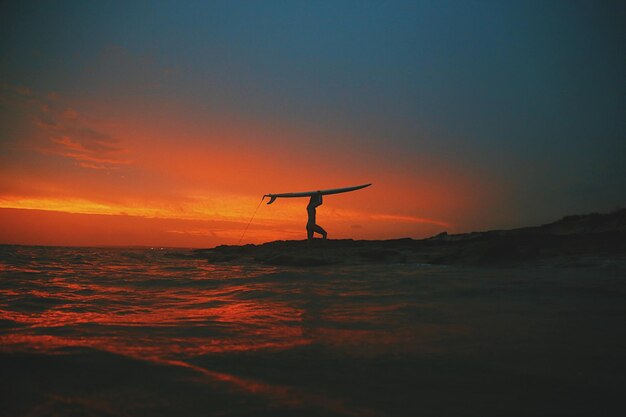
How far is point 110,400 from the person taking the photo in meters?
1.99

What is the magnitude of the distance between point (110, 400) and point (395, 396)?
1.66 m

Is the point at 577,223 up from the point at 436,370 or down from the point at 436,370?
up

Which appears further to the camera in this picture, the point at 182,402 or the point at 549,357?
the point at 549,357

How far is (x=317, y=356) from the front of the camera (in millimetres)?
2844

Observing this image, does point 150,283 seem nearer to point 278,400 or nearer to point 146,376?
point 146,376

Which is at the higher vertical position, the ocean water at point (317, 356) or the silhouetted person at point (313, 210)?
the silhouetted person at point (313, 210)

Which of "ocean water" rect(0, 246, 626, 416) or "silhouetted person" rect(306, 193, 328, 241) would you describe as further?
"silhouetted person" rect(306, 193, 328, 241)

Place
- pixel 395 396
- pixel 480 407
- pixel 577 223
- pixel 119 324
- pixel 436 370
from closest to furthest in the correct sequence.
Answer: pixel 480 407
pixel 395 396
pixel 436 370
pixel 119 324
pixel 577 223

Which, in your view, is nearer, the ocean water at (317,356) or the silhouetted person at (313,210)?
the ocean water at (317,356)

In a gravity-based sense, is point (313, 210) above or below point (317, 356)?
above

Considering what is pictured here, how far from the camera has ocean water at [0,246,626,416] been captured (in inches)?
78.1

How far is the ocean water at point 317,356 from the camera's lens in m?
1.98

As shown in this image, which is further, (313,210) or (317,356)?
(313,210)

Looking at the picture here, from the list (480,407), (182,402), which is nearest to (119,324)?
(182,402)
